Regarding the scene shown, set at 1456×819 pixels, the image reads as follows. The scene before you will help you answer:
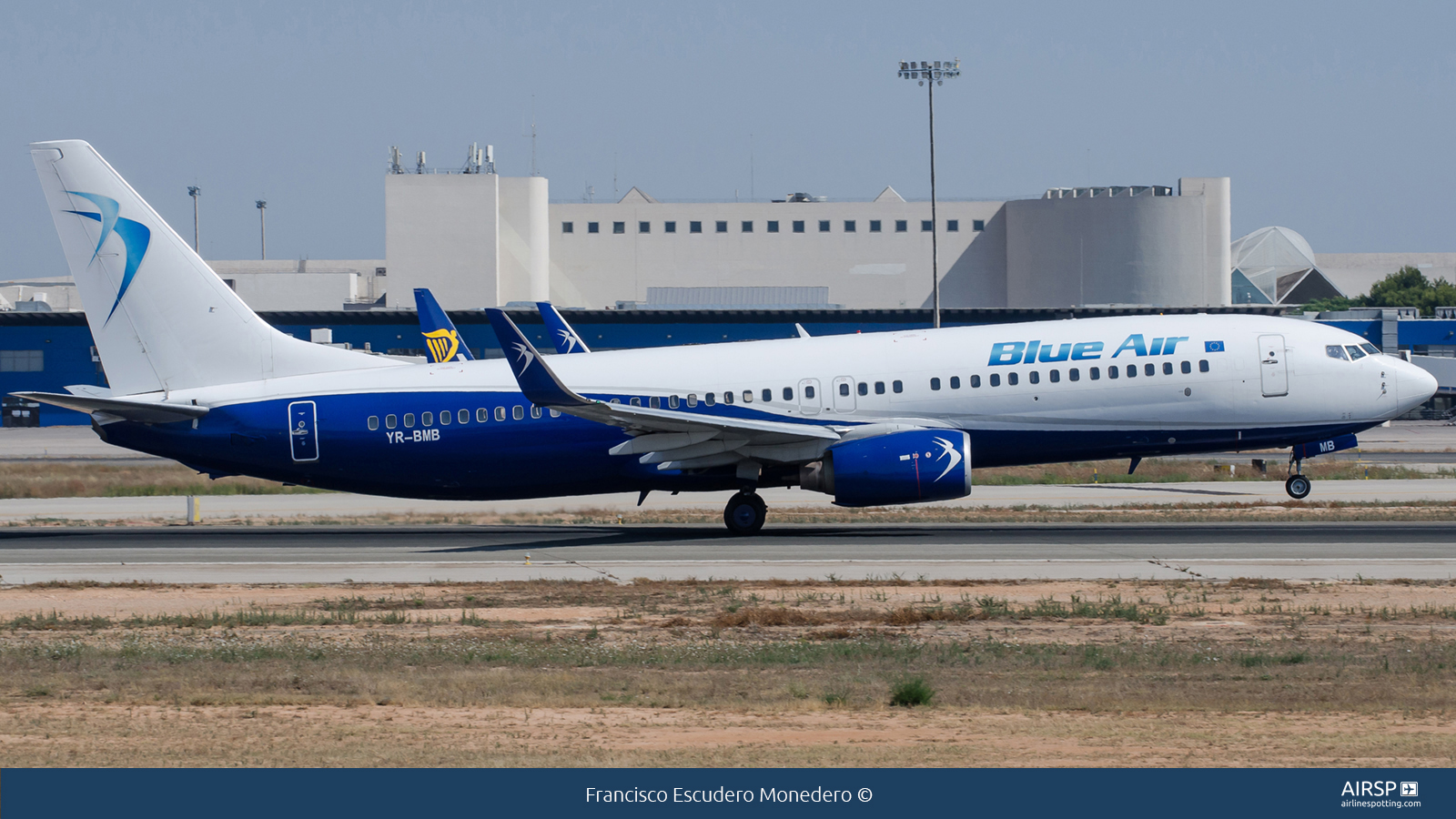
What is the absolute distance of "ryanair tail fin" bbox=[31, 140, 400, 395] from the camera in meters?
30.5

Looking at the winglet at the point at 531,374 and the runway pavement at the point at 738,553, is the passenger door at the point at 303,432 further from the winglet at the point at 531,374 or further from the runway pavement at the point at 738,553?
the winglet at the point at 531,374

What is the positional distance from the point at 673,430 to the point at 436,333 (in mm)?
20860

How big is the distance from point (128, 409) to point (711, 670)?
63.0 ft

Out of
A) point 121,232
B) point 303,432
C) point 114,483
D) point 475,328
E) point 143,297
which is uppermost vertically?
point 475,328

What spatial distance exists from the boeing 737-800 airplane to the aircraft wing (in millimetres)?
59

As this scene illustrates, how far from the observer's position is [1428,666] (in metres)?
15.2

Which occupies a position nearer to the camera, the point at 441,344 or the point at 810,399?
the point at 810,399

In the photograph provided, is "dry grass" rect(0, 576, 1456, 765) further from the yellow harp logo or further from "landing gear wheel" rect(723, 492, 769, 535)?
the yellow harp logo

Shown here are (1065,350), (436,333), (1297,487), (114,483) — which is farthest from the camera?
(114,483)

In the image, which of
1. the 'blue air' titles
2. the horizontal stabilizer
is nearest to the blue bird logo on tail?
the horizontal stabilizer

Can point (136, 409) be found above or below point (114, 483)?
above

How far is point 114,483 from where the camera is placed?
4897 centimetres

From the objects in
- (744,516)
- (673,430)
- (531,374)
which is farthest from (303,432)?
(744,516)

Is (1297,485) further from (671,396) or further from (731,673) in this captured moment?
(731,673)
